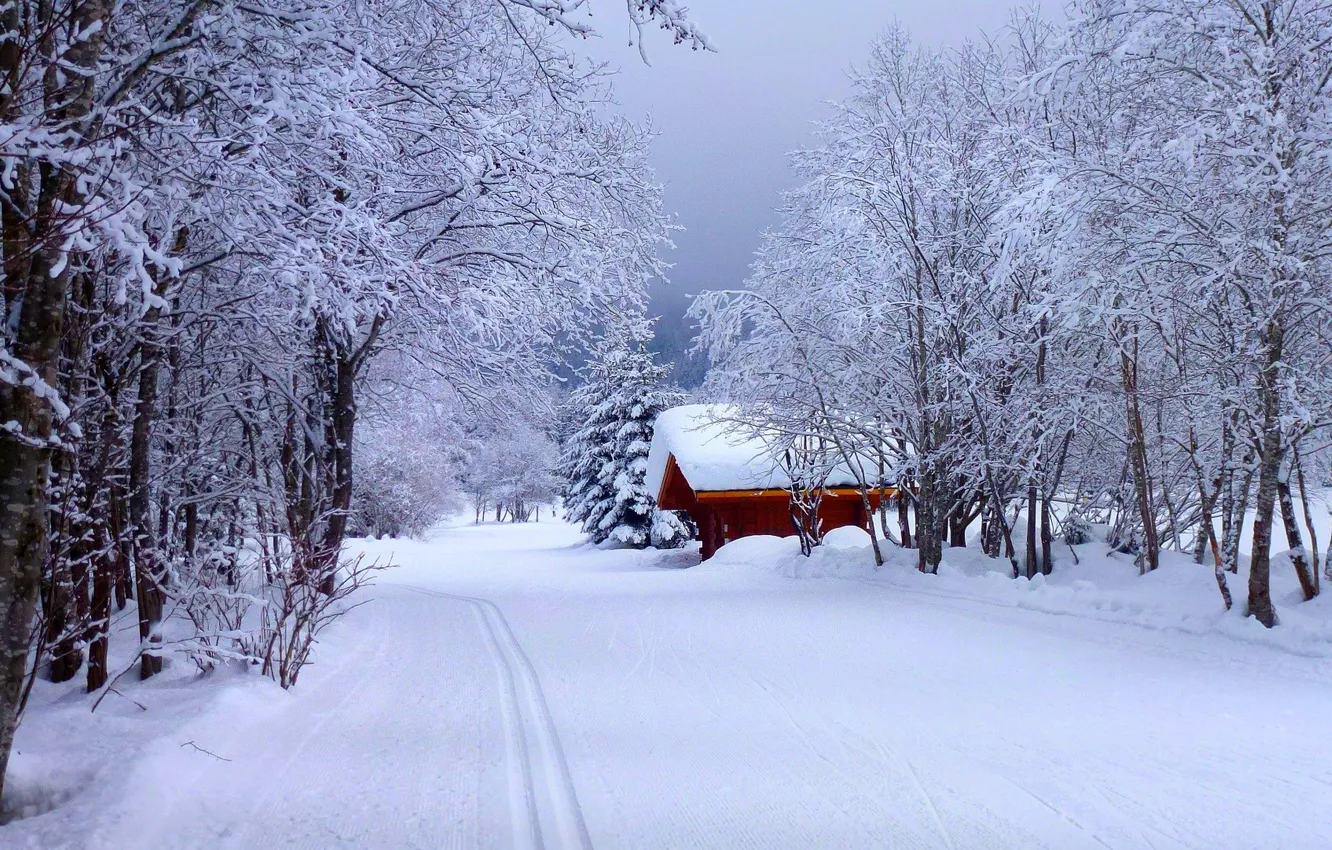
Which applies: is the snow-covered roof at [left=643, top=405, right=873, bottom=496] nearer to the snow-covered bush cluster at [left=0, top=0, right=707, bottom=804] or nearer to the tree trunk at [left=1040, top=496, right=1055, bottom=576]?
the tree trunk at [left=1040, top=496, right=1055, bottom=576]

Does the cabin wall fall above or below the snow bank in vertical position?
above

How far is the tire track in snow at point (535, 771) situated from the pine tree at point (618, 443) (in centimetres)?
2379

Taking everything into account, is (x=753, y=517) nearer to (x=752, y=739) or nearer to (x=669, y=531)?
(x=669, y=531)

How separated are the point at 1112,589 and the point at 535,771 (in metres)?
8.16

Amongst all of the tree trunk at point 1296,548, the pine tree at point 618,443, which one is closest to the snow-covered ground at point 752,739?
the tree trunk at point 1296,548

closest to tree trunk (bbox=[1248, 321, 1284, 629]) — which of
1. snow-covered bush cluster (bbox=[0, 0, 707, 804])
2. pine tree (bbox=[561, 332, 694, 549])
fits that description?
snow-covered bush cluster (bbox=[0, 0, 707, 804])

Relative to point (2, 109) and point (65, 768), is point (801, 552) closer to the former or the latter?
point (65, 768)

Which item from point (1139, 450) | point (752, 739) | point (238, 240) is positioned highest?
point (238, 240)

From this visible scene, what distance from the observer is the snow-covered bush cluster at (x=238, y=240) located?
3.82m

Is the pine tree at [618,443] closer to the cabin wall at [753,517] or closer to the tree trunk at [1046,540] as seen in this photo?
the cabin wall at [753,517]

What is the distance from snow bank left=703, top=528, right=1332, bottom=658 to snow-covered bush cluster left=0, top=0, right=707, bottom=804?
6.36 m

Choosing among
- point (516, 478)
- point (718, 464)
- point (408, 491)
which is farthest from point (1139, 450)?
point (516, 478)

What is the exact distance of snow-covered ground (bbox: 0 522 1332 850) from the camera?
387cm

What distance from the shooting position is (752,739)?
210 inches
